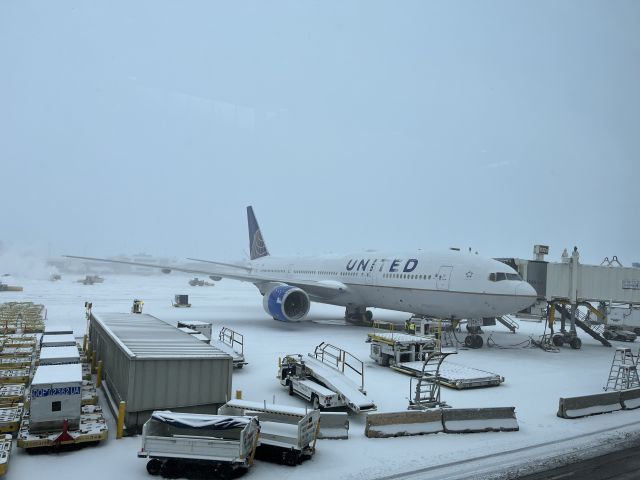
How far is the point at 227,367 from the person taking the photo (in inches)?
409

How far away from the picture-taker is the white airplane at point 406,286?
64.4 feet

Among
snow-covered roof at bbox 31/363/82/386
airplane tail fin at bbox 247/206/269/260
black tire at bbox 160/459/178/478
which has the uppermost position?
airplane tail fin at bbox 247/206/269/260

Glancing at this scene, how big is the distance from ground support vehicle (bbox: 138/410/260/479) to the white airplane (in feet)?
45.2

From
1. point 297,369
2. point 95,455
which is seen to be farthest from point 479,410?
point 95,455

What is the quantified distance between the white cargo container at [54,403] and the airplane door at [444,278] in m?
15.3

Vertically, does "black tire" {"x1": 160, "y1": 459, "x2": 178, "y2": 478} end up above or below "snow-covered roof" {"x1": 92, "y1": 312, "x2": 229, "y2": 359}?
below

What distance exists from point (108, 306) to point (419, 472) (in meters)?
29.7

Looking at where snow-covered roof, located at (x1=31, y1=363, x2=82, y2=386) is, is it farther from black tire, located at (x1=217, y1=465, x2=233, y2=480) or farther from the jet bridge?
the jet bridge

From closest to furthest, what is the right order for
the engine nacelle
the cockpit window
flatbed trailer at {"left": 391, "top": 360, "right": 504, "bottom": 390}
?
flatbed trailer at {"left": 391, "top": 360, "right": 504, "bottom": 390}
the cockpit window
the engine nacelle

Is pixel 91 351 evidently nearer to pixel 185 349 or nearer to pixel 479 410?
pixel 185 349

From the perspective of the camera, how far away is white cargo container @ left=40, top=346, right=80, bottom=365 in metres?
11.0

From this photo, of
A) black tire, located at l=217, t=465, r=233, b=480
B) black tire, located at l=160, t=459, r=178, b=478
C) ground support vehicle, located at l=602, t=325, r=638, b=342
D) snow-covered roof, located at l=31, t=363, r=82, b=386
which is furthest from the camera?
ground support vehicle, located at l=602, t=325, r=638, b=342

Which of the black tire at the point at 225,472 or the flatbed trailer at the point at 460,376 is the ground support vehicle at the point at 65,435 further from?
the flatbed trailer at the point at 460,376

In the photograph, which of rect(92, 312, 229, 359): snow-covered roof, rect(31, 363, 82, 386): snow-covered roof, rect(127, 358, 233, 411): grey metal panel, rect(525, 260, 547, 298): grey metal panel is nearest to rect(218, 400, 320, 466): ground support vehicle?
rect(127, 358, 233, 411): grey metal panel
